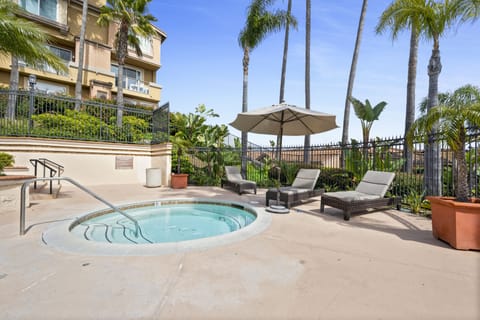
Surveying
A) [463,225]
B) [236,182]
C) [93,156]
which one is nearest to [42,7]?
[93,156]

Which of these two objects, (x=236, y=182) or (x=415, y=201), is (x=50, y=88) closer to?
(x=236, y=182)

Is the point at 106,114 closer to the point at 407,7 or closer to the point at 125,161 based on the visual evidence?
the point at 125,161

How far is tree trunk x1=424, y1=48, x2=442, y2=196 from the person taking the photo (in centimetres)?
535

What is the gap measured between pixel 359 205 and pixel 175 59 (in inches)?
487

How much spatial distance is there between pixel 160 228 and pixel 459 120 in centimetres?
591

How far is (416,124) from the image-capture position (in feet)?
13.0

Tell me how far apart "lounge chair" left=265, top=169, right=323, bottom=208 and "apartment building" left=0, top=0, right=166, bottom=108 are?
13.0 meters

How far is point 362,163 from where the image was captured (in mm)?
7418

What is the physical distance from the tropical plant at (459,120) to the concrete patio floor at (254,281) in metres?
1.20

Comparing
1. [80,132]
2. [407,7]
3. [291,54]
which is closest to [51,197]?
[80,132]

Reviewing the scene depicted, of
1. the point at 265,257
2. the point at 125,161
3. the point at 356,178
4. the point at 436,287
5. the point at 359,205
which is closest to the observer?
the point at 436,287

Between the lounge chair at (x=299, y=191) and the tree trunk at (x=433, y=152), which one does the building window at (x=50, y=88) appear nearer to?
the lounge chair at (x=299, y=191)

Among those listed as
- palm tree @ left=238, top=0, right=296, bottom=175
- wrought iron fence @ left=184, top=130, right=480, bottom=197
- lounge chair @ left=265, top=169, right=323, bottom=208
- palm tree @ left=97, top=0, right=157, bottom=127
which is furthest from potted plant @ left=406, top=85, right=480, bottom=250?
palm tree @ left=97, top=0, right=157, bottom=127

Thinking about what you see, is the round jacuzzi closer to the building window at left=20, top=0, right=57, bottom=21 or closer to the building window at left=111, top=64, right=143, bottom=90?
the building window at left=111, top=64, right=143, bottom=90
